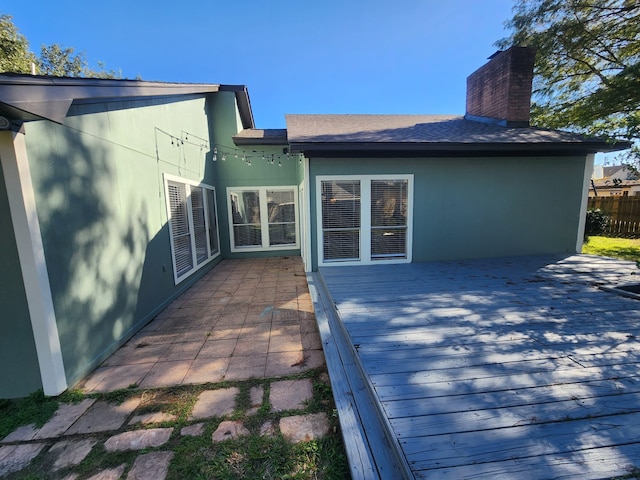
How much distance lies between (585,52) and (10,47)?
2015 cm

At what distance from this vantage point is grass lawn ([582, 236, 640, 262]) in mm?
6703

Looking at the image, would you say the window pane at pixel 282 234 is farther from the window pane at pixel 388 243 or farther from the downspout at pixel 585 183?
the downspout at pixel 585 183

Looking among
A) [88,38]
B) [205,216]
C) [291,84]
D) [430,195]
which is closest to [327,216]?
[430,195]

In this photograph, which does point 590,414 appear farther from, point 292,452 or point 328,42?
point 328,42

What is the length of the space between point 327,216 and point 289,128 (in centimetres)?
220

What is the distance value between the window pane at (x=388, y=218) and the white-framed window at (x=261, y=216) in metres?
3.14

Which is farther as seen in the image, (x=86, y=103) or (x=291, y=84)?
(x=291, y=84)

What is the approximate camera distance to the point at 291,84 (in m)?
11.0

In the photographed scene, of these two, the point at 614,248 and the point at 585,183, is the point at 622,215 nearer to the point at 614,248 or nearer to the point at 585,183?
the point at 614,248

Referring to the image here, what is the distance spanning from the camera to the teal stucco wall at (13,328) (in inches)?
85.4

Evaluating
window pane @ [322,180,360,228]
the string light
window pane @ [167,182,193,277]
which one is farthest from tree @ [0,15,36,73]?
window pane @ [322,180,360,228]

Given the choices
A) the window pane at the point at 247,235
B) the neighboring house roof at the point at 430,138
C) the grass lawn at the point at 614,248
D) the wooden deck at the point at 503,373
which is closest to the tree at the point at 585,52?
the neighboring house roof at the point at 430,138

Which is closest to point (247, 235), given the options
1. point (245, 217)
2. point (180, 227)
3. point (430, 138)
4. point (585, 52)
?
point (245, 217)

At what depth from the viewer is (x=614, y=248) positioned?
762 cm
